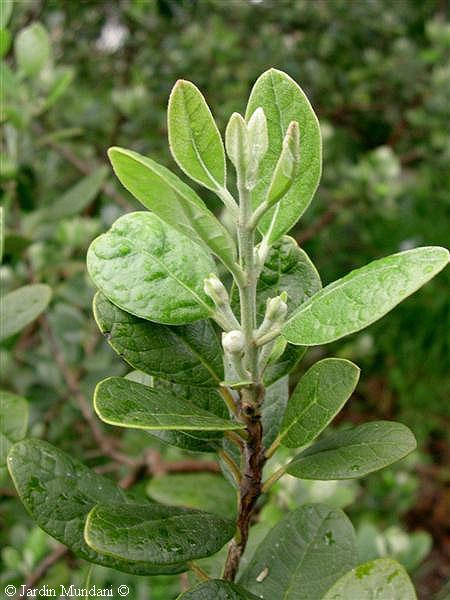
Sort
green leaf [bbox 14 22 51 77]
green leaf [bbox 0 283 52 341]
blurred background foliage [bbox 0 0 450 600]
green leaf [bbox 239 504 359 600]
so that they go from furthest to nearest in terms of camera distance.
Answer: blurred background foliage [bbox 0 0 450 600] → green leaf [bbox 14 22 51 77] → green leaf [bbox 0 283 52 341] → green leaf [bbox 239 504 359 600]

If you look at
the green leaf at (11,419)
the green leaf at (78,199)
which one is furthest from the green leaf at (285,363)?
the green leaf at (78,199)

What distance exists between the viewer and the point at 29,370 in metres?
1.89

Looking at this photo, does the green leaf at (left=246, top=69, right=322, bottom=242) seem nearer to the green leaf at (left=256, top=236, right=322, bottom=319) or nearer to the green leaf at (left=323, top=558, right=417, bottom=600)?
the green leaf at (left=256, top=236, right=322, bottom=319)

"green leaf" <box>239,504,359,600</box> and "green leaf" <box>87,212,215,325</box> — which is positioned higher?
"green leaf" <box>87,212,215,325</box>

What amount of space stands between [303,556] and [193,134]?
1.51 feet

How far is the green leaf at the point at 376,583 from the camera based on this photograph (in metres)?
0.59

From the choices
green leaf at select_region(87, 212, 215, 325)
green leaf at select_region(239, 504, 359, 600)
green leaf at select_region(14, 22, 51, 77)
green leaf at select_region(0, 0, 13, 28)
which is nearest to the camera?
green leaf at select_region(87, 212, 215, 325)

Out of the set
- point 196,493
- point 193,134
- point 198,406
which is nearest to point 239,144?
point 193,134

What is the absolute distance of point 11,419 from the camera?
0.83 m

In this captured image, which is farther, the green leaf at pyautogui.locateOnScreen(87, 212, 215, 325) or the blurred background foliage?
the blurred background foliage

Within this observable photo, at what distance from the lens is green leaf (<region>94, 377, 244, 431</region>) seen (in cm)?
57

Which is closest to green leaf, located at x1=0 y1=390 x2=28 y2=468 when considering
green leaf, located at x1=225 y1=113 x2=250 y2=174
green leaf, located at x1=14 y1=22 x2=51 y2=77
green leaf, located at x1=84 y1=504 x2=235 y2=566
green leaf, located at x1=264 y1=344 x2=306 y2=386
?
green leaf, located at x1=84 y1=504 x2=235 y2=566

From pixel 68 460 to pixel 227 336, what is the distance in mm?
233

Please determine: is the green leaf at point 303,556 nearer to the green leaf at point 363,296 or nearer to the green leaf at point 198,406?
the green leaf at point 198,406
